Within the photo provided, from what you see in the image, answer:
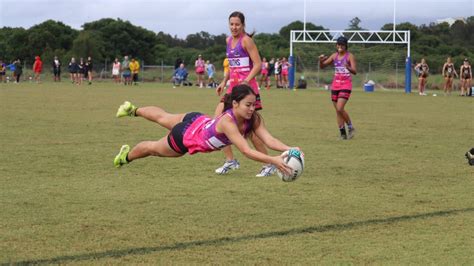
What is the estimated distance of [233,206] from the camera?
776 centimetres

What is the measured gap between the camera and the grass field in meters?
5.93

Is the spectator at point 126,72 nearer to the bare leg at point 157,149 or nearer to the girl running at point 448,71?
the girl running at point 448,71

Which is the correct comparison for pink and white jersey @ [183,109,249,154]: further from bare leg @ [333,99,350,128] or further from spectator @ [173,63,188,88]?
spectator @ [173,63,188,88]

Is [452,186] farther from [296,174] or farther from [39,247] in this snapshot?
[39,247]

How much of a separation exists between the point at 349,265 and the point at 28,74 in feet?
197

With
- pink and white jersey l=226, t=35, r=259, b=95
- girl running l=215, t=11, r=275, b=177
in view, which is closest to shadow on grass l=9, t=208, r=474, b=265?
girl running l=215, t=11, r=275, b=177

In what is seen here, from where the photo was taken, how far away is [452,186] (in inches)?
365

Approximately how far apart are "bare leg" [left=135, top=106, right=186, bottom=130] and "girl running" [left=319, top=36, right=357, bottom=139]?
6680 mm

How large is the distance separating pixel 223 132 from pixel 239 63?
3.43m

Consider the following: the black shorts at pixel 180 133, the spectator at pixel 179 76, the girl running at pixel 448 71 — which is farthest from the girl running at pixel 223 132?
the spectator at pixel 179 76

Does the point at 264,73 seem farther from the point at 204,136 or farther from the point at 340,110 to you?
the point at 204,136

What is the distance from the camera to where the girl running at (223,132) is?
7136 millimetres

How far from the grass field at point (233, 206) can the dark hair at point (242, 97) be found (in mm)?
818

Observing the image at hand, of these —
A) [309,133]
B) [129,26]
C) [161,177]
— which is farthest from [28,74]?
[161,177]
